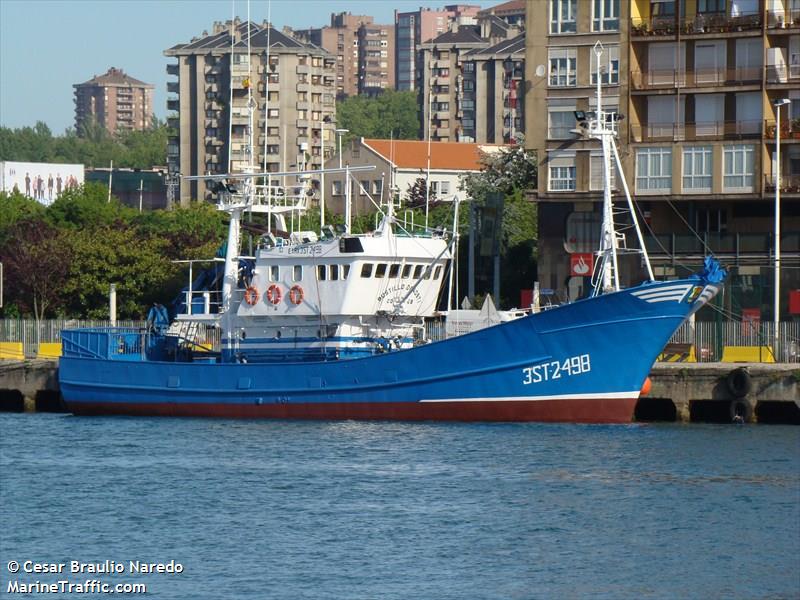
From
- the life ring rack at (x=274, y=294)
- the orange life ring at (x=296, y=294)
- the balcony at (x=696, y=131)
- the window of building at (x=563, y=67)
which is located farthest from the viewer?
the window of building at (x=563, y=67)

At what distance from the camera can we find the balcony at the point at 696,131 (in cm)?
6166

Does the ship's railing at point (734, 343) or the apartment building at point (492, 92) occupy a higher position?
the apartment building at point (492, 92)

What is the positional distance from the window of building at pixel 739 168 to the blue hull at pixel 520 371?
59.2 ft

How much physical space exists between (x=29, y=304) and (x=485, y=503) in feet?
130

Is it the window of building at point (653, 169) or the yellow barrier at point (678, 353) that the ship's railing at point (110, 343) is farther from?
the window of building at point (653, 169)

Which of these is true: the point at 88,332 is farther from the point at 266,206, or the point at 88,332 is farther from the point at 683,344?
the point at 683,344

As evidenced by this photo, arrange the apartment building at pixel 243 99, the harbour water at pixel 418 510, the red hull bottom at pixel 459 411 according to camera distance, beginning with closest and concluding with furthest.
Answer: the harbour water at pixel 418 510 < the red hull bottom at pixel 459 411 < the apartment building at pixel 243 99

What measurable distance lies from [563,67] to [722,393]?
21730mm

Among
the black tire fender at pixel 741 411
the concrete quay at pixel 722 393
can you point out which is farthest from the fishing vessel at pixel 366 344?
the black tire fender at pixel 741 411

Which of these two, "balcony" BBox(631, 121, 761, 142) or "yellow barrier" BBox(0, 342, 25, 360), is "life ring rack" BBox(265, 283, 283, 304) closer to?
"yellow barrier" BBox(0, 342, 25, 360)

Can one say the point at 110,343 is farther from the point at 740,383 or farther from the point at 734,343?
the point at 740,383

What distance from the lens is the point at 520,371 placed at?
4453cm

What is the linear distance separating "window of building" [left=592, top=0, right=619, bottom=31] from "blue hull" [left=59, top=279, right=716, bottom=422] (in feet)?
71.6

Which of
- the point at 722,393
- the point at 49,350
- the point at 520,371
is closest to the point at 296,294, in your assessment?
the point at 520,371
